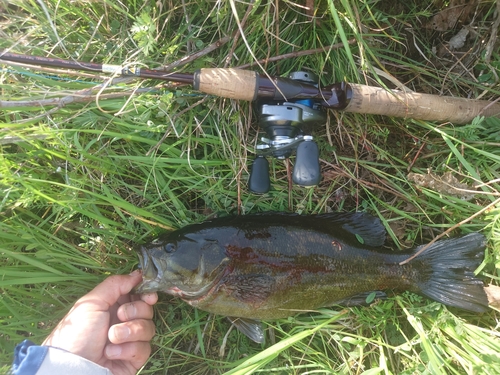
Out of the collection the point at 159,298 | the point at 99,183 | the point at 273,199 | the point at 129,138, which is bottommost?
the point at 159,298

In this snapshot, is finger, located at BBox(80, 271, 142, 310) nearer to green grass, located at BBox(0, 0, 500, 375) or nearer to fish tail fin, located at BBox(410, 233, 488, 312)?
green grass, located at BBox(0, 0, 500, 375)

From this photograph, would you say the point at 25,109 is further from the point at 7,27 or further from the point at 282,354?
the point at 282,354

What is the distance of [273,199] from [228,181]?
350mm

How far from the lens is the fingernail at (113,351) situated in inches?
91.3

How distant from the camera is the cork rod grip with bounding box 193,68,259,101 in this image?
2.04 metres

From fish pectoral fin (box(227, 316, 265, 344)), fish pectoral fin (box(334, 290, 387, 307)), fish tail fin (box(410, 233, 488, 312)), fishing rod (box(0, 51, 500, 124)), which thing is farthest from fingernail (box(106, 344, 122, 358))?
fish tail fin (box(410, 233, 488, 312))

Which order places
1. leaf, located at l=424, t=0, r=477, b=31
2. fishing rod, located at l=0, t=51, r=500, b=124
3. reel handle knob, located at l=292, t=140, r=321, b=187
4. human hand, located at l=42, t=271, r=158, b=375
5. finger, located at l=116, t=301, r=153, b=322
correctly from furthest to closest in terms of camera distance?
leaf, located at l=424, t=0, r=477, b=31 → finger, located at l=116, t=301, r=153, b=322 → human hand, located at l=42, t=271, r=158, b=375 → reel handle knob, located at l=292, t=140, r=321, b=187 → fishing rod, located at l=0, t=51, r=500, b=124

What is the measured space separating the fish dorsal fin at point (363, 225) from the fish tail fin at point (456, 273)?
0.99 ft

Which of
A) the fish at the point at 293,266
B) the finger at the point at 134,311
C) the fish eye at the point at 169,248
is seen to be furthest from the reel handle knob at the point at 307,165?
the finger at the point at 134,311

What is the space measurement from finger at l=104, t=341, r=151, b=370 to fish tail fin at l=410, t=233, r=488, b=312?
189 centimetres

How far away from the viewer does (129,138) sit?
91.9 inches

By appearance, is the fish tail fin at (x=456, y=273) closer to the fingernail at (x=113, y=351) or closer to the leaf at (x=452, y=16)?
the leaf at (x=452, y=16)

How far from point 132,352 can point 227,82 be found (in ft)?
5.93

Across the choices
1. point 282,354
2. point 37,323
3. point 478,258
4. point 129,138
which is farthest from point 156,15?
point 478,258
